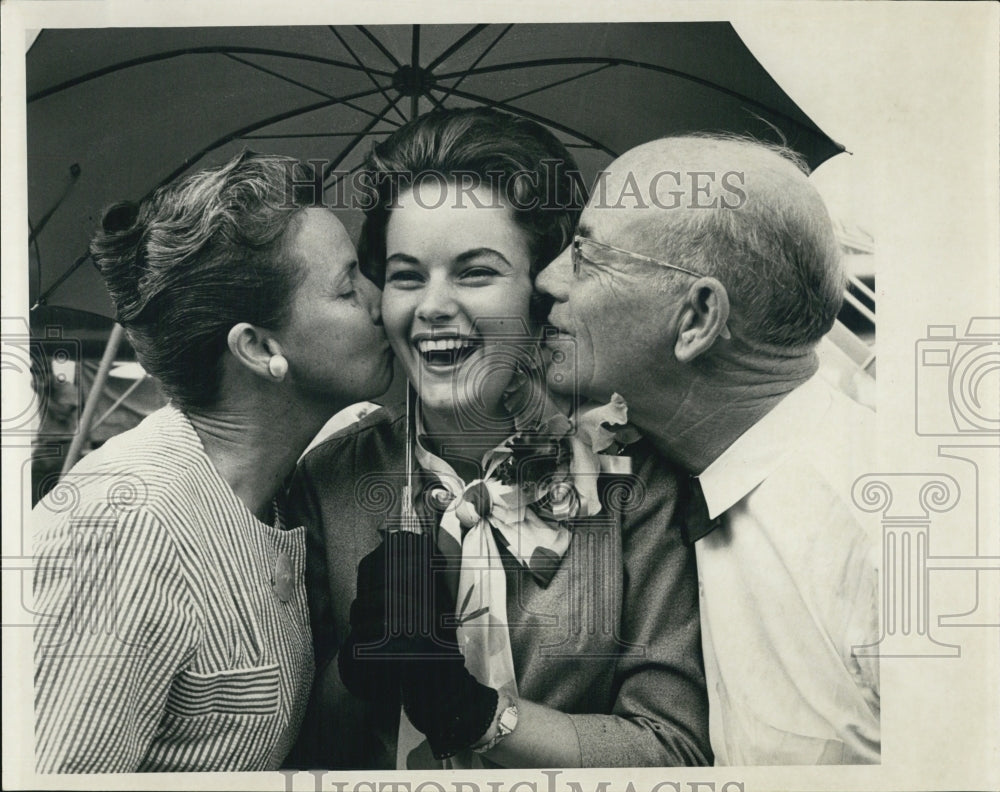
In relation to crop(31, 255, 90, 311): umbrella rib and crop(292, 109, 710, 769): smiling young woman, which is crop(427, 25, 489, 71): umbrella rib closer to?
crop(292, 109, 710, 769): smiling young woman

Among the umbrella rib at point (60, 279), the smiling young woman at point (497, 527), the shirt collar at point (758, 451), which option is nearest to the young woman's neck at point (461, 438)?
the smiling young woman at point (497, 527)

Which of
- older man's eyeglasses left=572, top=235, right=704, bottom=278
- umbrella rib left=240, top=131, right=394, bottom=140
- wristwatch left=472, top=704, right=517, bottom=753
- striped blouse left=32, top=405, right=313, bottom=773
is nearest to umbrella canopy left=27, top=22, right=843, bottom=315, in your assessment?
umbrella rib left=240, top=131, right=394, bottom=140

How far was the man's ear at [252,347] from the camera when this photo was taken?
2869 millimetres

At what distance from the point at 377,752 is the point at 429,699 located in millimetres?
257

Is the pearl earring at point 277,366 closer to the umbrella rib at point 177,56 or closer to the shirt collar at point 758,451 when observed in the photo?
the umbrella rib at point 177,56

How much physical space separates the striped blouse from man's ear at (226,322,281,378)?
0.27 metres

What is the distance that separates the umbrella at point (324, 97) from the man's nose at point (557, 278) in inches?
11.3

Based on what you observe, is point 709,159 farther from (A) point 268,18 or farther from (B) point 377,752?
(B) point 377,752

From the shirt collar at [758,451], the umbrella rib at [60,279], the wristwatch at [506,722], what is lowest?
the wristwatch at [506,722]

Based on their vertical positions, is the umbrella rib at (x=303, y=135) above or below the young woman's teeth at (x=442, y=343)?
above

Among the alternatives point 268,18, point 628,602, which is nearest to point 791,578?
point 628,602

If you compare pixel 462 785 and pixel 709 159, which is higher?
pixel 709 159

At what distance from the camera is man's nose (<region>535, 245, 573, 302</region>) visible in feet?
9.41

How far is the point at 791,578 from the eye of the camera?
9.50 feet
